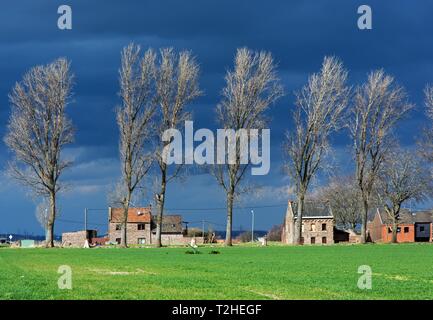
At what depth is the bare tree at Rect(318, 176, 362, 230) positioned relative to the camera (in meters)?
117

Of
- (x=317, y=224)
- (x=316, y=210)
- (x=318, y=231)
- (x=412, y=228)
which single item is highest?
(x=316, y=210)

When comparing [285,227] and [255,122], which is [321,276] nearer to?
[255,122]

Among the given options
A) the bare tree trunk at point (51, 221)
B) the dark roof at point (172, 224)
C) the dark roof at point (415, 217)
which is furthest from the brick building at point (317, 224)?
the bare tree trunk at point (51, 221)

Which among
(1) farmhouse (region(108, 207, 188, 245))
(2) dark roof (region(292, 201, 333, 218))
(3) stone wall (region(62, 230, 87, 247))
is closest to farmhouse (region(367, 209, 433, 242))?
(2) dark roof (region(292, 201, 333, 218))

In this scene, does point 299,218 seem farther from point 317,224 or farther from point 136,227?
point 136,227

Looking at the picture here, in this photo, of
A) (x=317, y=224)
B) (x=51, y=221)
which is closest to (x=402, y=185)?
(x=317, y=224)

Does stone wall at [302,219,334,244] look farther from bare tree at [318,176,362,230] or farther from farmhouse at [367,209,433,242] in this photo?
farmhouse at [367,209,433,242]

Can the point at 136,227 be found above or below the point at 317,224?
below

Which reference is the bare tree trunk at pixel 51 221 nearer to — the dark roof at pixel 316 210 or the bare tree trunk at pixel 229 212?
the bare tree trunk at pixel 229 212

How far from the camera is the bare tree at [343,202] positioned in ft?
383

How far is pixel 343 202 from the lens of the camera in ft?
390


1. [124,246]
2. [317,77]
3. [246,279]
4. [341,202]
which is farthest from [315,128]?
[341,202]

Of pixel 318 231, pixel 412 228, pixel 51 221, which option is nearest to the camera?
pixel 51 221
